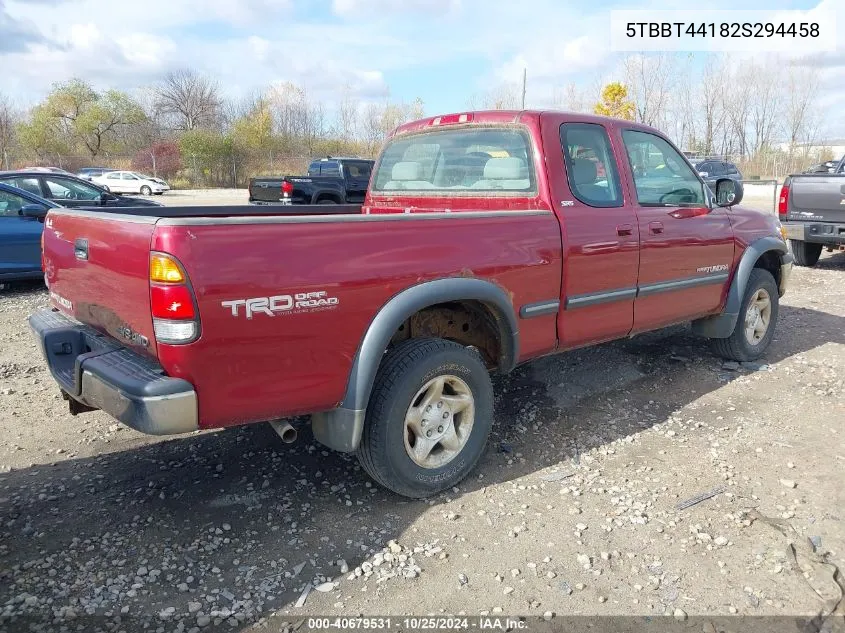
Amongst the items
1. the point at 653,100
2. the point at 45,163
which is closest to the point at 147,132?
the point at 45,163

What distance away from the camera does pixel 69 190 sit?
32.6ft

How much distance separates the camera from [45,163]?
141ft

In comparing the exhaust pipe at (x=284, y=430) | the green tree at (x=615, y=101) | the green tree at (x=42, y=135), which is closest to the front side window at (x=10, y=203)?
the exhaust pipe at (x=284, y=430)

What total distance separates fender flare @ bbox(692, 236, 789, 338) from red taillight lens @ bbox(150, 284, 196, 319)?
169 inches

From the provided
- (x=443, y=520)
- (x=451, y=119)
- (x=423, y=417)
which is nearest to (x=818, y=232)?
(x=451, y=119)

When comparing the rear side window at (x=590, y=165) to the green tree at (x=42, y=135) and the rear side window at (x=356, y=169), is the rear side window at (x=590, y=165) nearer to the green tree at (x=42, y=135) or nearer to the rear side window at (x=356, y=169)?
the rear side window at (x=356, y=169)

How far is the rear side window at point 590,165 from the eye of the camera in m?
4.03

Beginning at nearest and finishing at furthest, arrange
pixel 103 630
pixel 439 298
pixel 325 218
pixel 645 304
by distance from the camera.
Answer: pixel 103 630, pixel 325 218, pixel 439 298, pixel 645 304

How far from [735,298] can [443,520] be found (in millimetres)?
3325

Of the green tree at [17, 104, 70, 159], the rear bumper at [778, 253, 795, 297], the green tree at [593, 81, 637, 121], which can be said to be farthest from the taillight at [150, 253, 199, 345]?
the green tree at [17, 104, 70, 159]

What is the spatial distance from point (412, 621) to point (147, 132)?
182 feet

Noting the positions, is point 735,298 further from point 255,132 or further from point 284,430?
point 255,132

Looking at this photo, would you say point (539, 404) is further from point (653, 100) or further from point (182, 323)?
point (653, 100)

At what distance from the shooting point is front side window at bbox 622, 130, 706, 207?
447 cm
